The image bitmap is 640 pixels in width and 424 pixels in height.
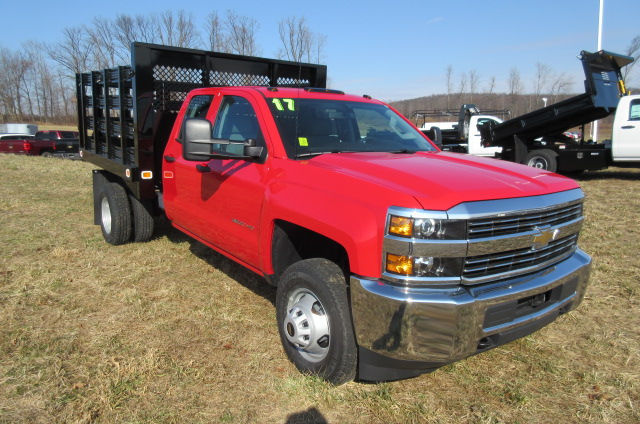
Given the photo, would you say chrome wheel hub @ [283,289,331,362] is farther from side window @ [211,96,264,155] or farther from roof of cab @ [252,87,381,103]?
roof of cab @ [252,87,381,103]

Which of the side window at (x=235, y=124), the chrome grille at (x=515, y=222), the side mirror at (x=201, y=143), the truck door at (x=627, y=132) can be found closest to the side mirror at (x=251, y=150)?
the side mirror at (x=201, y=143)

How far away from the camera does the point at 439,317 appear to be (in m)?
2.33

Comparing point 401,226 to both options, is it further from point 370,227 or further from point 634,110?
point 634,110

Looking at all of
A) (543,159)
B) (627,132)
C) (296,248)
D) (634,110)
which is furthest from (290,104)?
(634,110)

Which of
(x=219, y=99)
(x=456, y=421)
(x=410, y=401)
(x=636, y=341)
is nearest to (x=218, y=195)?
(x=219, y=99)

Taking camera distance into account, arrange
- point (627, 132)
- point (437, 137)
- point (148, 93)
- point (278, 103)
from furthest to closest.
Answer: point (627, 132) → point (148, 93) → point (437, 137) → point (278, 103)

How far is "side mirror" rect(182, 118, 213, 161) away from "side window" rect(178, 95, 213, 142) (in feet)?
3.70

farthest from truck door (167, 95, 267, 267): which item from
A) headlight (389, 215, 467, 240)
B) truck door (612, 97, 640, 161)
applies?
truck door (612, 97, 640, 161)

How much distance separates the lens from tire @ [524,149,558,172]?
11985 mm

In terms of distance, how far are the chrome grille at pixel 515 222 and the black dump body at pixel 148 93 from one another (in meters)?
4.16

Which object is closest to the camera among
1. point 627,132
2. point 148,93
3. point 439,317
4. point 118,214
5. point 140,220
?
point 439,317

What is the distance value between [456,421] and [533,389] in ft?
2.20

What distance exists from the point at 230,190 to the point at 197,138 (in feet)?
2.08

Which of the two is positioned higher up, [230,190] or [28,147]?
[28,147]
